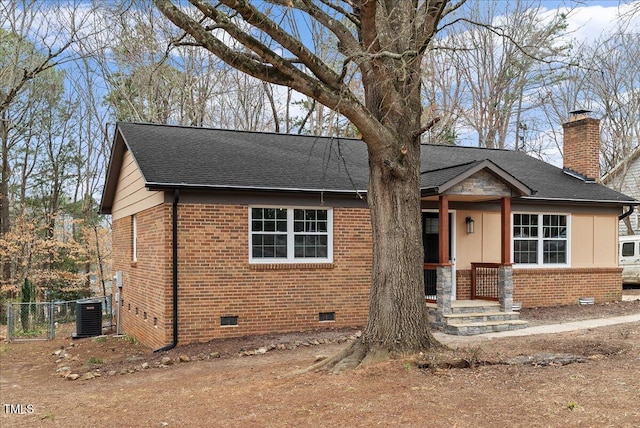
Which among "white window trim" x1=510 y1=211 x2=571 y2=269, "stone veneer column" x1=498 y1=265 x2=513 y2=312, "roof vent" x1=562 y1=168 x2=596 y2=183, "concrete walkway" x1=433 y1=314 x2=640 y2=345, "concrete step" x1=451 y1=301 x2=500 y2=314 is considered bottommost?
"concrete walkway" x1=433 y1=314 x2=640 y2=345

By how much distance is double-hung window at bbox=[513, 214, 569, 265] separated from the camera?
47.1 ft

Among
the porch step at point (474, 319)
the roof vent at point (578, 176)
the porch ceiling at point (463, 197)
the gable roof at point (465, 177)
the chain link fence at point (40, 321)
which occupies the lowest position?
the chain link fence at point (40, 321)

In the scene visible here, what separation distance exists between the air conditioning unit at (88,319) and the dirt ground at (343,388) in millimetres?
4629

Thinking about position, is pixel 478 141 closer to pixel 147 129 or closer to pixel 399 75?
pixel 147 129

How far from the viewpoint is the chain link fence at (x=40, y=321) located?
16.0m

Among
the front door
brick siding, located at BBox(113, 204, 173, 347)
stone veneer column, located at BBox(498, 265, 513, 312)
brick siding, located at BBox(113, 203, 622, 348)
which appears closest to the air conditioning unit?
brick siding, located at BBox(113, 204, 173, 347)

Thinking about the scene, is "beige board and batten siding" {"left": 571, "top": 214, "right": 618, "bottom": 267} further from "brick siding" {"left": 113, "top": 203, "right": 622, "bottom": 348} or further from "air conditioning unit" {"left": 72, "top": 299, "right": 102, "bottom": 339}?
"air conditioning unit" {"left": 72, "top": 299, "right": 102, "bottom": 339}

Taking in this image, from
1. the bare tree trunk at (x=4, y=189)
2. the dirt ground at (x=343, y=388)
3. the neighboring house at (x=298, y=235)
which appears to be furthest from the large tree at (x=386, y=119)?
the bare tree trunk at (x=4, y=189)

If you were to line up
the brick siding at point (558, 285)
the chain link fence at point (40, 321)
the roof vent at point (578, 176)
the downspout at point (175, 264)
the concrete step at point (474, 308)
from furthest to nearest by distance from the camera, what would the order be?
the roof vent at point (578, 176) < the chain link fence at point (40, 321) < the brick siding at point (558, 285) < the concrete step at point (474, 308) < the downspout at point (175, 264)

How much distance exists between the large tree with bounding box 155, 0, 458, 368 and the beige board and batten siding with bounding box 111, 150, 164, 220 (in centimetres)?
510

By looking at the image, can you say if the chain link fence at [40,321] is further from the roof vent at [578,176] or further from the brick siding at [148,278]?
the roof vent at [578,176]

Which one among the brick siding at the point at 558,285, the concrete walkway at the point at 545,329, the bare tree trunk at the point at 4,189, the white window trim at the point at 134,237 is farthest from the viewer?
the bare tree trunk at the point at 4,189

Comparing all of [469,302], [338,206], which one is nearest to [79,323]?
[338,206]

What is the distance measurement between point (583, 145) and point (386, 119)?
1135 cm
